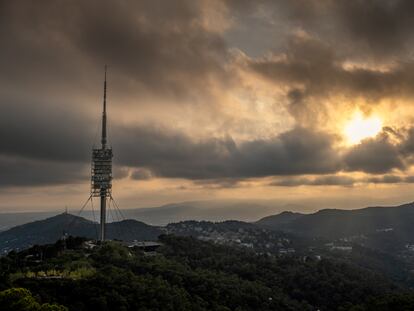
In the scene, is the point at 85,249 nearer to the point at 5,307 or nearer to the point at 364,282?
the point at 5,307

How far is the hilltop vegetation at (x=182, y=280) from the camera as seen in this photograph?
5909 centimetres

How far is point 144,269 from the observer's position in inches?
3155

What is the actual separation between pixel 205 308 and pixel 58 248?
33.4m

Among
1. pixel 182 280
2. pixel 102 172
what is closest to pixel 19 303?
pixel 182 280

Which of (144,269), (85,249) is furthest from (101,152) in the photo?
(144,269)

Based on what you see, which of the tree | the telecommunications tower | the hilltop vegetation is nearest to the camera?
the tree

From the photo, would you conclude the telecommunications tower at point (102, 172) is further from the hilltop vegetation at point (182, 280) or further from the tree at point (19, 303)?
the tree at point (19, 303)

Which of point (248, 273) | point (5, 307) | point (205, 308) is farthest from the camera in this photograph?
point (248, 273)

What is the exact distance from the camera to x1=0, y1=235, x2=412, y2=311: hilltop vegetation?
5909 cm

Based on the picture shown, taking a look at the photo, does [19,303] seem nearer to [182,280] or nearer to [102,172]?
[182,280]

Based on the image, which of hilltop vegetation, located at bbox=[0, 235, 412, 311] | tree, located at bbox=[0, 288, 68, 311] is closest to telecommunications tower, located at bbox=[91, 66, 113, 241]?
hilltop vegetation, located at bbox=[0, 235, 412, 311]

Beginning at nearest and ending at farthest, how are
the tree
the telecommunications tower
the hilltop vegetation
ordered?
the tree
the hilltop vegetation
the telecommunications tower

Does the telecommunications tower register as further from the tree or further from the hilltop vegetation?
the tree

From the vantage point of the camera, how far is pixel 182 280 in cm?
7888
